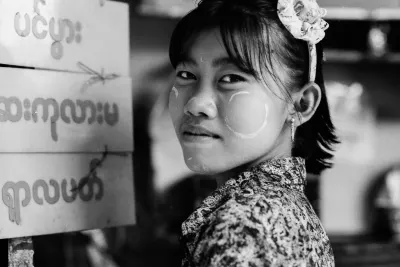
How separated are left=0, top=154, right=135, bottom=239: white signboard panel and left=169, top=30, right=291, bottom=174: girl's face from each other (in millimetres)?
277

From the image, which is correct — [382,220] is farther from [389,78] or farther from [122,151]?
[122,151]

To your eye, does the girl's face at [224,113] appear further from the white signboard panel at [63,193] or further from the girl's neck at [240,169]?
the white signboard panel at [63,193]

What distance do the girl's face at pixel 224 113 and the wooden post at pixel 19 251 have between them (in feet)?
1.26

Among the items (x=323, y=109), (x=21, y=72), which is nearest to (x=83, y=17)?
(x=21, y=72)

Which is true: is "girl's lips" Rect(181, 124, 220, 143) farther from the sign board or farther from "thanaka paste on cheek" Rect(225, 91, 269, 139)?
the sign board

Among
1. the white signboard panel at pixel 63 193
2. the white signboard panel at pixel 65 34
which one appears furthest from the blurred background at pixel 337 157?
the white signboard panel at pixel 65 34

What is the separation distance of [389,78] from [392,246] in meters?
1.00

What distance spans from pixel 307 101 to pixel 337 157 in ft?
6.75

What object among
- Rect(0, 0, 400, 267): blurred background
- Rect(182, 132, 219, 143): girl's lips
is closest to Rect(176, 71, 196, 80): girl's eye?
Rect(182, 132, 219, 143): girl's lips

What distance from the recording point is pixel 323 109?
1.27 m

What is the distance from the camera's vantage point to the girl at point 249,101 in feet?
3.47

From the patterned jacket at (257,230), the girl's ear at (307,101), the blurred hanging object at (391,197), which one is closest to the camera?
the patterned jacket at (257,230)

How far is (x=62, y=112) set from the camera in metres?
1.23

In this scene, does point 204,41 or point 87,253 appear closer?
point 204,41
